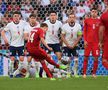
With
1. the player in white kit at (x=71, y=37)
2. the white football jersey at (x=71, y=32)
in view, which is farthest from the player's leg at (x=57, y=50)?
the white football jersey at (x=71, y=32)

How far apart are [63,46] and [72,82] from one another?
3.27 metres

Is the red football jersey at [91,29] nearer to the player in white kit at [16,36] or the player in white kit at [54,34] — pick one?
the player in white kit at [54,34]

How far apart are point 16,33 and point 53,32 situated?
1137mm

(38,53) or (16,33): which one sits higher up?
(16,33)

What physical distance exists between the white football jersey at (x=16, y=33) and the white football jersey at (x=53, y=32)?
803 millimetres

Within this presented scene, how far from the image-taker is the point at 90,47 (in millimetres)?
14555

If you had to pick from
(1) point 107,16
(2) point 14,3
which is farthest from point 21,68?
(1) point 107,16

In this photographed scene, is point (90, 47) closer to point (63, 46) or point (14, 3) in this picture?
point (63, 46)

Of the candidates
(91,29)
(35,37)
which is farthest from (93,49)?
(35,37)

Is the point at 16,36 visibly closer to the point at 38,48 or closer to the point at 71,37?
the point at 71,37

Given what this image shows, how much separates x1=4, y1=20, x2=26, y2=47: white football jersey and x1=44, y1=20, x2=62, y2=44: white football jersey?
2.63 feet

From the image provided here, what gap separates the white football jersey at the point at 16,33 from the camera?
50.4ft

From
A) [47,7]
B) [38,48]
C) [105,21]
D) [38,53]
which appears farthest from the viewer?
[47,7]

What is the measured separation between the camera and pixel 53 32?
15.6 meters
